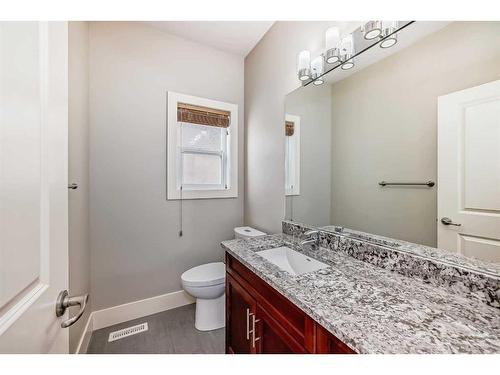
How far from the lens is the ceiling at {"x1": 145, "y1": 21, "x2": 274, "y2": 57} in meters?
1.88

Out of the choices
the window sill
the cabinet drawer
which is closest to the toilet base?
the cabinet drawer

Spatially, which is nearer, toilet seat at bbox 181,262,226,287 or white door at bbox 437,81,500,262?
white door at bbox 437,81,500,262

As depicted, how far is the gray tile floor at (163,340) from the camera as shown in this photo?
152 centimetres

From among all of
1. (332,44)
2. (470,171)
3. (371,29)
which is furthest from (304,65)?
(470,171)

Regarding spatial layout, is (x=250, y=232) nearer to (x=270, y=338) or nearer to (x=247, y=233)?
(x=247, y=233)

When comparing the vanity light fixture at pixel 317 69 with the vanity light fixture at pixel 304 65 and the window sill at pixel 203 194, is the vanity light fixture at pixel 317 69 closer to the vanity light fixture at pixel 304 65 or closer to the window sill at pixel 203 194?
the vanity light fixture at pixel 304 65

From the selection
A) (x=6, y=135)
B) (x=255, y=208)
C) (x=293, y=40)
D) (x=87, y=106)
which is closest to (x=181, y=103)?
(x=87, y=106)

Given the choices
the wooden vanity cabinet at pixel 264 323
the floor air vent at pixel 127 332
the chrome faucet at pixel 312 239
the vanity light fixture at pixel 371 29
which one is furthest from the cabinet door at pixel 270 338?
the vanity light fixture at pixel 371 29

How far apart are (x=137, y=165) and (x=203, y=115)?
2.72 feet

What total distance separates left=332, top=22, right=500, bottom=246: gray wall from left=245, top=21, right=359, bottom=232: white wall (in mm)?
526

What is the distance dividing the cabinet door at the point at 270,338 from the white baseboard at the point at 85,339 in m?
1.26

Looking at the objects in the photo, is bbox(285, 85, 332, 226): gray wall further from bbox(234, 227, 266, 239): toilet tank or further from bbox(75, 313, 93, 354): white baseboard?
bbox(75, 313, 93, 354): white baseboard

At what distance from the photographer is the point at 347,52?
120 centimetres

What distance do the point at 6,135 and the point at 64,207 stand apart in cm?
33
